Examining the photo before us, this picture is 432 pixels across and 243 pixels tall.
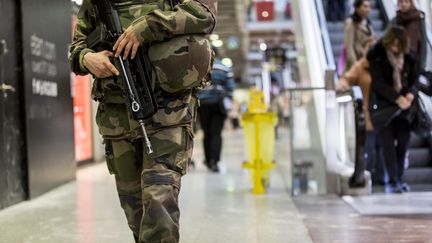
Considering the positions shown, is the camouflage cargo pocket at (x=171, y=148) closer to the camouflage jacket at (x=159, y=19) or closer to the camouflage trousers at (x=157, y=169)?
the camouflage trousers at (x=157, y=169)

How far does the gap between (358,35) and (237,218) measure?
3.62m

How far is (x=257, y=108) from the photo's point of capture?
20.5 feet

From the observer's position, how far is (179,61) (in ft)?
7.69

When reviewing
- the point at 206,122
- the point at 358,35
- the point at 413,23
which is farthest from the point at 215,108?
the point at 413,23

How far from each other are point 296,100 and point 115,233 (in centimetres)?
285

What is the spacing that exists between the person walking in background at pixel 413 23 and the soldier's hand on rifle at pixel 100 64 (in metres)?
4.49

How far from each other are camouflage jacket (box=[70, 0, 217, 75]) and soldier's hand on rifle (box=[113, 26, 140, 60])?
2cm

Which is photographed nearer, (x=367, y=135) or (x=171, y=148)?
(x=171, y=148)

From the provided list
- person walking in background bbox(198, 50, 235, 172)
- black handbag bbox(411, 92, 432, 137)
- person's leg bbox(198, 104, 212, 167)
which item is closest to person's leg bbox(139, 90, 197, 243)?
black handbag bbox(411, 92, 432, 137)

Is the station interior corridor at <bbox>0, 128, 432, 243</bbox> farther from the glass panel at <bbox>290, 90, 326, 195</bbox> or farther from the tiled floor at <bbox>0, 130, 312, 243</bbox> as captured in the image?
the glass panel at <bbox>290, 90, 326, 195</bbox>

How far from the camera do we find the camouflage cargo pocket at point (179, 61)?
2348 mm

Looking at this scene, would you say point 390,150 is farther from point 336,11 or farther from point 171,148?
point 336,11

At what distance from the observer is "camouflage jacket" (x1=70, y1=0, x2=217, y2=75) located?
2311mm

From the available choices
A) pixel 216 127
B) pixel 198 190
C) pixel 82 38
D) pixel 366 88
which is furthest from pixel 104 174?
pixel 82 38
